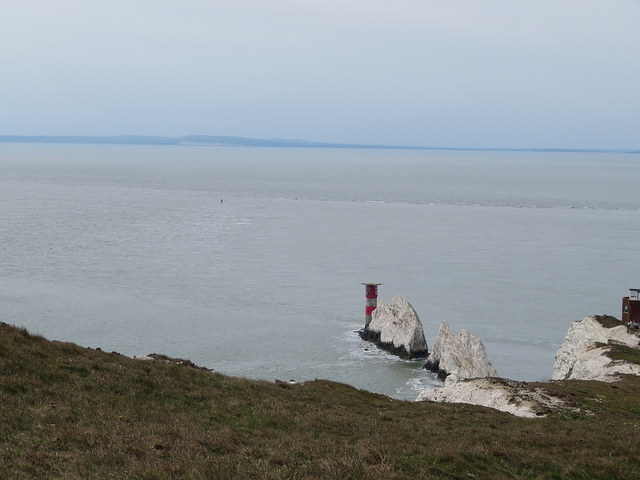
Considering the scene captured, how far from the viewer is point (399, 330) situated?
6109 cm

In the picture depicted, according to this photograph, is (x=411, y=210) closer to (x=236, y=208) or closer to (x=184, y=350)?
(x=236, y=208)

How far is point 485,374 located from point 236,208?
384ft

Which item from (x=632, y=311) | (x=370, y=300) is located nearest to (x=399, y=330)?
(x=370, y=300)

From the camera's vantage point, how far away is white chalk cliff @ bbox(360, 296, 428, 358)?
5994cm

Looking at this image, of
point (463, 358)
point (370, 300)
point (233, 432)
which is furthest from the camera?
point (370, 300)

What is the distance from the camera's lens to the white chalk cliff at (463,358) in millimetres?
52750

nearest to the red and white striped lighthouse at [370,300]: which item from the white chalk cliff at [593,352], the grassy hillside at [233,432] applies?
the white chalk cliff at [593,352]

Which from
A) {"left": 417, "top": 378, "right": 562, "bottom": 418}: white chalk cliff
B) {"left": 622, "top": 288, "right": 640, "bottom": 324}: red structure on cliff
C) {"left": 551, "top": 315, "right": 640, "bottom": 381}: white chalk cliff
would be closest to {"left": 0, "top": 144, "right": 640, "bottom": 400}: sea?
{"left": 551, "top": 315, "right": 640, "bottom": 381}: white chalk cliff

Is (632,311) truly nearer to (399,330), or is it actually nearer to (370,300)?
(399,330)

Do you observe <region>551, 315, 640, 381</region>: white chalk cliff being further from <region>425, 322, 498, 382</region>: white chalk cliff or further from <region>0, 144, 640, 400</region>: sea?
<region>425, 322, 498, 382</region>: white chalk cliff

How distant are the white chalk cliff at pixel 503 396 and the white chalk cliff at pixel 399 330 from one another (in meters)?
19.0

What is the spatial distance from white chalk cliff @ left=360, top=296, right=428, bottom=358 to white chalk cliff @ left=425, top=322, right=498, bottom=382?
524 centimetres

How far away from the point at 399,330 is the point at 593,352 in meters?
16.8

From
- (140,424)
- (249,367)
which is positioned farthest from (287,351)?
(140,424)
